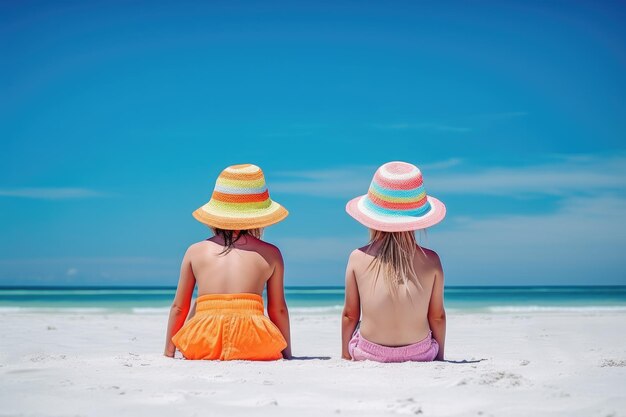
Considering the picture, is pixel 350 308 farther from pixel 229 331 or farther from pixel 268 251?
pixel 229 331

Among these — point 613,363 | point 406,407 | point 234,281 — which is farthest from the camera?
point 613,363

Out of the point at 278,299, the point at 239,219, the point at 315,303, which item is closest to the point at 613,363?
the point at 278,299

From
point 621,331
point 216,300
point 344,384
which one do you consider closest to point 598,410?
point 344,384

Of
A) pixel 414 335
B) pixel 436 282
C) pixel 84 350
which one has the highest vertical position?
pixel 436 282

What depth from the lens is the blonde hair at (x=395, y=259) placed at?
14.0 ft

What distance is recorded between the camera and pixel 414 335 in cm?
A: 434

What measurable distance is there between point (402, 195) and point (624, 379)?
167 centimetres

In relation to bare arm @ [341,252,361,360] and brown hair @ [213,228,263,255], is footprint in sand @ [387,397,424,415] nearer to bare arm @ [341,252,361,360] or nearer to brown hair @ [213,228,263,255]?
bare arm @ [341,252,361,360]

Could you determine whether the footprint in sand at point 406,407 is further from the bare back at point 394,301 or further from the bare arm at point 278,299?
the bare arm at point 278,299

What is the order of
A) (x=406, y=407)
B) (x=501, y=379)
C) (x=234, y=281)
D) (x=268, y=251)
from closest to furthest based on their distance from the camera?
(x=406, y=407), (x=501, y=379), (x=234, y=281), (x=268, y=251)

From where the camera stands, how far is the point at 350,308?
14.5 ft

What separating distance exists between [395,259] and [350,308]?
449 mm

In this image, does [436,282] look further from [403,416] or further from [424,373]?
[403,416]

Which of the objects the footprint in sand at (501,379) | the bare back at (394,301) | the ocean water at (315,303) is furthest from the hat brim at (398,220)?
the ocean water at (315,303)
